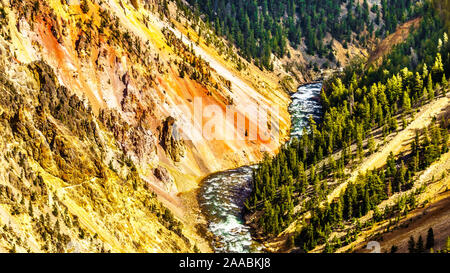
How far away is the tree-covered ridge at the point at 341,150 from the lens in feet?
235

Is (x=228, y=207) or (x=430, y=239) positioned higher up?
(x=228, y=207)

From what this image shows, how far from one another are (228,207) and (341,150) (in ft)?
78.0

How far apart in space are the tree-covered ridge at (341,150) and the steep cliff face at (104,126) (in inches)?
432

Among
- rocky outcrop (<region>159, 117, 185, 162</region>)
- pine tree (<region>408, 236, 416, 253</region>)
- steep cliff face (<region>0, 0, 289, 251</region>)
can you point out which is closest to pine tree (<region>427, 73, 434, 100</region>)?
steep cliff face (<region>0, 0, 289, 251</region>)

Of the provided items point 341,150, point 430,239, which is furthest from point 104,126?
point 430,239

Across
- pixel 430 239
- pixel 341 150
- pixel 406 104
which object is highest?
pixel 406 104

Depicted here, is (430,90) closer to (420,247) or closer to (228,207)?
(228,207)

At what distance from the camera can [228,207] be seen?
7638cm

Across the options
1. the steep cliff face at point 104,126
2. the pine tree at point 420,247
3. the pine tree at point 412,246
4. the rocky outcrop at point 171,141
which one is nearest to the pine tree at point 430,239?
the pine tree at point 420,247

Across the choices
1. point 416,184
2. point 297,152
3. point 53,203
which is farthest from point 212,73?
point 53,203

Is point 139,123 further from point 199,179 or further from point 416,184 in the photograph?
point 416,184

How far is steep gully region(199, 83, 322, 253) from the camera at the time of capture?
6594 centimetres

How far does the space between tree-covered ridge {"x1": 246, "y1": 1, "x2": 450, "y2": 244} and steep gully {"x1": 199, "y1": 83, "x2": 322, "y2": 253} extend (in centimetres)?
242

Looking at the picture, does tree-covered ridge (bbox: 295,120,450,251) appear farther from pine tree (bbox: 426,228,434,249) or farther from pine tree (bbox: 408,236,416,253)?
pine tree (bbox: 426,228,434,249)
